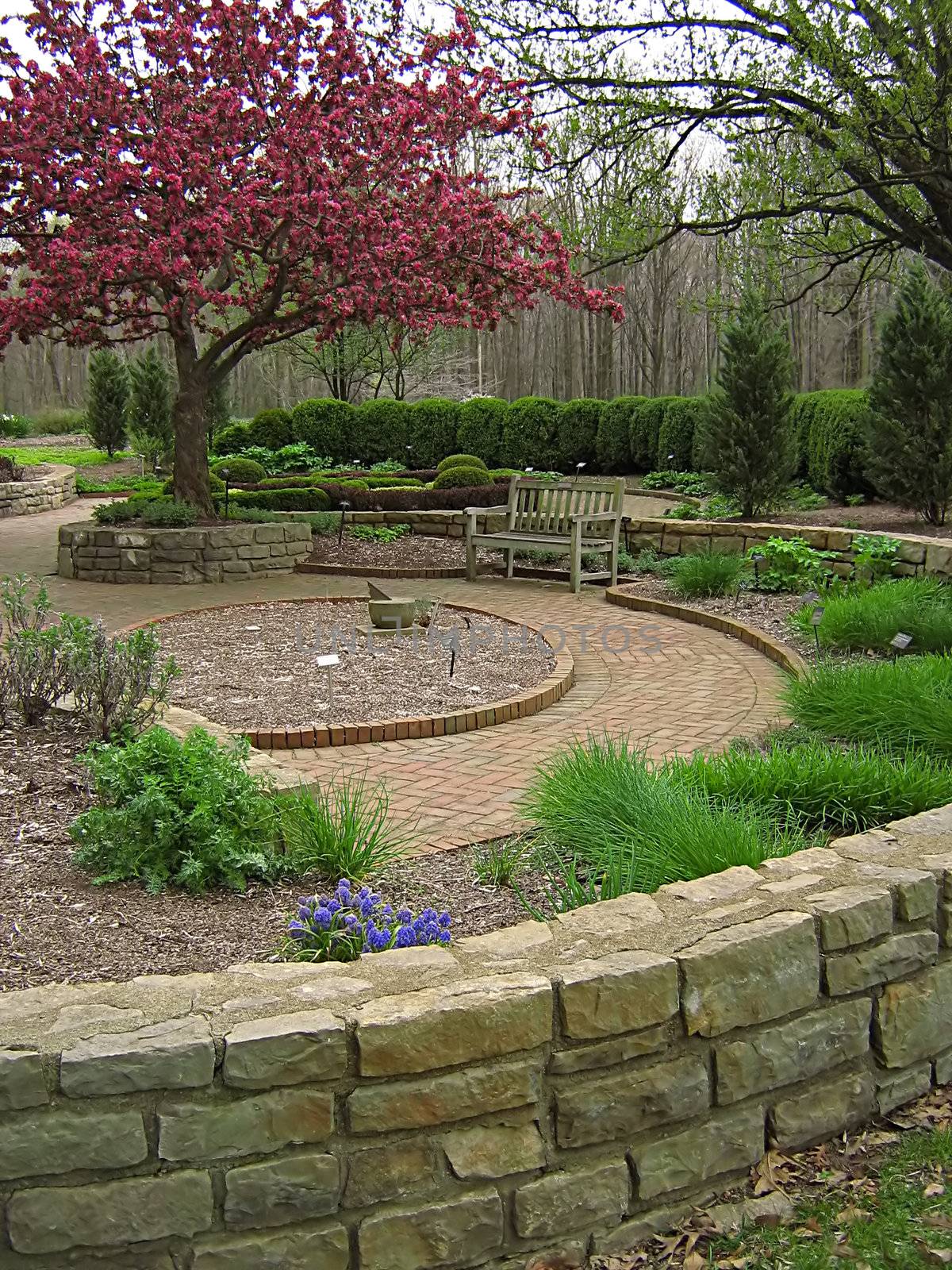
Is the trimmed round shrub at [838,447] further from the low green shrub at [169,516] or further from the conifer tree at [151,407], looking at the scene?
the conifer tree at [151,407]

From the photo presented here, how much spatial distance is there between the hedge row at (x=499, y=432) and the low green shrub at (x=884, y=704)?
10497mm

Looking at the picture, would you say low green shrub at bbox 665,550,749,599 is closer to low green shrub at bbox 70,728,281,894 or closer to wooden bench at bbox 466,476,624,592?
wooden bench at bbox 466,476,624,592

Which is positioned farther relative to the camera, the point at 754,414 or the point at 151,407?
the point at 151,407

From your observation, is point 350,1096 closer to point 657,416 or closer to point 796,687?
point 796,687

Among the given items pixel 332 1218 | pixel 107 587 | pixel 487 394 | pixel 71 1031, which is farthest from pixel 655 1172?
pixel 487 394

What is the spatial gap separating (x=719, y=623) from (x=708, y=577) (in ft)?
2.67

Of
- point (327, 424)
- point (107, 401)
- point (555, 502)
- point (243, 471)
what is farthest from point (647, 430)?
point (107, 401)

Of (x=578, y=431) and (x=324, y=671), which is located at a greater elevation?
(x=578, y=431)

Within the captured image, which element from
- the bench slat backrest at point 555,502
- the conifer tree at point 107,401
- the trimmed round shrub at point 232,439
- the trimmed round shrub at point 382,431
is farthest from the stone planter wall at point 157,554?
the conifer tree at point 107,401

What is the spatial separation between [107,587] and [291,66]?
4783mm

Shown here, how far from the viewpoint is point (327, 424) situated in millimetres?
19531

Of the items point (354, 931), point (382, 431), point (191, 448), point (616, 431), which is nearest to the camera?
point (354, 931)

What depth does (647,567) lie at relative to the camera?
9.73m

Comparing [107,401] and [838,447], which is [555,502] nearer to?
[838,447]
